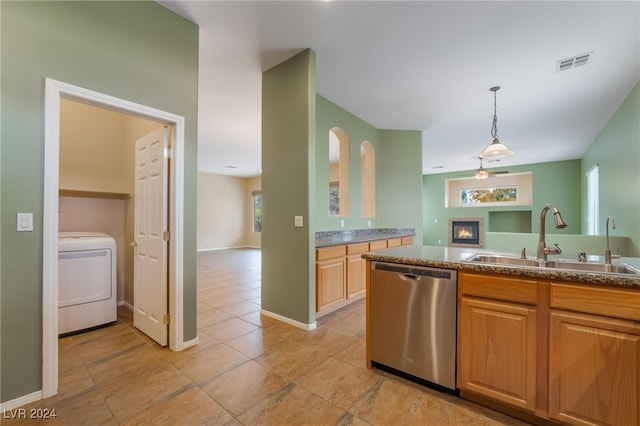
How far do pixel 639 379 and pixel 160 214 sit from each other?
10.9 feet

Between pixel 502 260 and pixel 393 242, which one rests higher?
pixel 502 260

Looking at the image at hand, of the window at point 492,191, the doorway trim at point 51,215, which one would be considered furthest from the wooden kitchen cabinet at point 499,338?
the window at point 492,191

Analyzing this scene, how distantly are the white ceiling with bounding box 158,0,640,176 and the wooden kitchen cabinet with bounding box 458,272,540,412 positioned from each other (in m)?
2.29

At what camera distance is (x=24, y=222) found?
1.71 m

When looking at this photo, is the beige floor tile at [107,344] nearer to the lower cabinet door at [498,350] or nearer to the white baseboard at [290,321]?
the white baseboard at [290,321]

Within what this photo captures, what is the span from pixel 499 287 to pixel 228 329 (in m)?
2.58

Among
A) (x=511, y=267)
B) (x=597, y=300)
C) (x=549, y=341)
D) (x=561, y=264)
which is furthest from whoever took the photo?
(x=561, y=264)

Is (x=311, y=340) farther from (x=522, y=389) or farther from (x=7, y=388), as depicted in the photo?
(x=7, y=388)

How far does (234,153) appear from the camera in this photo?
24.5ft

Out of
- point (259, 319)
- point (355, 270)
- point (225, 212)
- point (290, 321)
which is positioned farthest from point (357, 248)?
point (225, 212)

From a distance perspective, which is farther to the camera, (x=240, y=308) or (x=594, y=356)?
(x=240, y=308)

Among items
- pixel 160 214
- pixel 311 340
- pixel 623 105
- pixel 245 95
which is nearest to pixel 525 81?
pixel 623 105

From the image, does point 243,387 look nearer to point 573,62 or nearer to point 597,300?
point 597,300

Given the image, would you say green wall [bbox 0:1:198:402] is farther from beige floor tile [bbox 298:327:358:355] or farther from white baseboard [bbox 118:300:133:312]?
beige floor tile [bbox 298:327:358:355]
